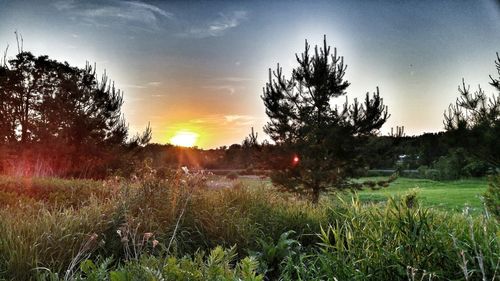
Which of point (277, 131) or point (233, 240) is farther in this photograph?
point (277, 131)

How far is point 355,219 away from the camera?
172 inches

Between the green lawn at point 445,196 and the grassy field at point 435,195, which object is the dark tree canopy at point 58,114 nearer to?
the grassy field at point 435,195

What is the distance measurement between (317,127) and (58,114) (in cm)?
1281

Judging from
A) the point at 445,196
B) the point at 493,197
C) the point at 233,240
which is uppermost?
the point at 493,197

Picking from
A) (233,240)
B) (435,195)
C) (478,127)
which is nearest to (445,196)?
(435,195)

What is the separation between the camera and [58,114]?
2056cm

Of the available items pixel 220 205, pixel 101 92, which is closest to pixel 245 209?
pixel 220 205

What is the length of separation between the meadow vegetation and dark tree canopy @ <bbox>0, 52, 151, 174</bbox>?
10372 mm

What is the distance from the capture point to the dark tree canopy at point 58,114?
1975 centimetres

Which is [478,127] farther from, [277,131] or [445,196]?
[445,196]

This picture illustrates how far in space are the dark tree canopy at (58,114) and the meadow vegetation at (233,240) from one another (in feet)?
34.0

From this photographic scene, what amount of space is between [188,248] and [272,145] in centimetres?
879

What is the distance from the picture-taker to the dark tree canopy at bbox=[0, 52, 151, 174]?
19.8 m

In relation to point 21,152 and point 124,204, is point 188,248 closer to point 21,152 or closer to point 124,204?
point 124,204
